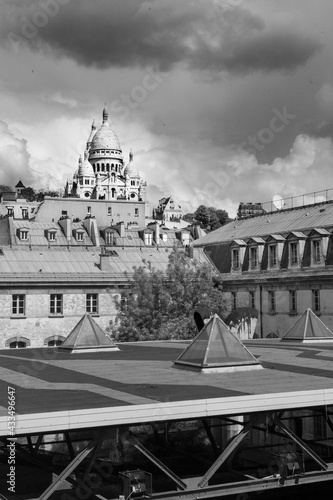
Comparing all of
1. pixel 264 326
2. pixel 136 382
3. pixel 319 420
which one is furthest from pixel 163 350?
pixel 264 326

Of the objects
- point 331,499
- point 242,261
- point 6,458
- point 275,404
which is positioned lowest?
point 331,499

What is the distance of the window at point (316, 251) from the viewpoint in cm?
4836

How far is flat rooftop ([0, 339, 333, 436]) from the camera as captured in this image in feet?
44.9

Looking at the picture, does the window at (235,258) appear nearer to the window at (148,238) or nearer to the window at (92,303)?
the window at (92,303)

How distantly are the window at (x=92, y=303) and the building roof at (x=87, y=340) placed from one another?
24.1 meters

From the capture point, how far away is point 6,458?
68.0 ft

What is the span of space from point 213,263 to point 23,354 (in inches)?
1401

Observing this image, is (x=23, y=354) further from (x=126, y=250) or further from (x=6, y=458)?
(x=126, y=250)

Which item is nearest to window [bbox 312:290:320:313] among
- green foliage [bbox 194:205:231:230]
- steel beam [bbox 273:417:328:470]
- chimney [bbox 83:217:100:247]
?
steel beam [bbox 273:417:328:470]

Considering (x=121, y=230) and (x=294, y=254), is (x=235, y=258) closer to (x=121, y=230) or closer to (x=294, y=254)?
(x=294, y=254)

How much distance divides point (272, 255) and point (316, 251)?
4880 mm

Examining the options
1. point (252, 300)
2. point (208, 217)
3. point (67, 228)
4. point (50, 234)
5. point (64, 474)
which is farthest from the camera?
point (208, 217)

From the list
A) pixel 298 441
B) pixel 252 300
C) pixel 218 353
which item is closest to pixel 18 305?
pixel 252 300

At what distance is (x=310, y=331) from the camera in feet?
104
